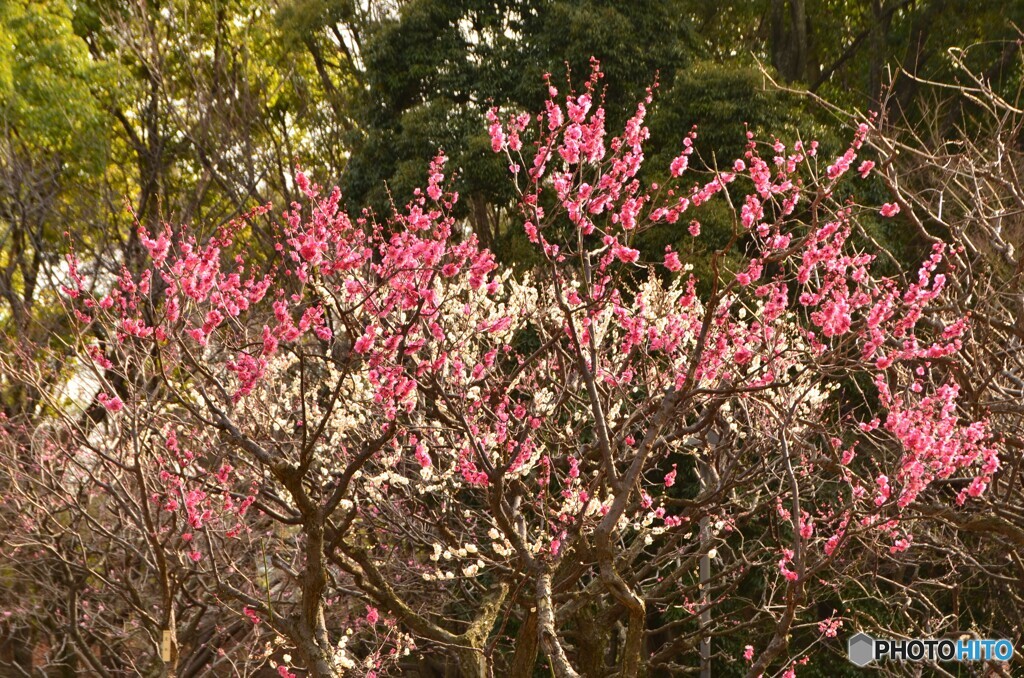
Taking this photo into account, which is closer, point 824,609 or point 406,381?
point 406,381

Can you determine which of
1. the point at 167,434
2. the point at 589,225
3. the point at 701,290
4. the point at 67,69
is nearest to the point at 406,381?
the point at 589,225

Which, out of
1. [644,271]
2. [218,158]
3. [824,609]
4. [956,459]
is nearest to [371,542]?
[644,271]

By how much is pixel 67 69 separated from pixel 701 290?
29.0 ft

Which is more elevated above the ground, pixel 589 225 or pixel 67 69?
pixel 67 69

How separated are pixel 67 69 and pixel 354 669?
981 centimetres

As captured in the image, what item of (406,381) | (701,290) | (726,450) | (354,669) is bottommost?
(354,669)

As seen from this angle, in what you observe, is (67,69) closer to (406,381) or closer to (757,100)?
(757,100)

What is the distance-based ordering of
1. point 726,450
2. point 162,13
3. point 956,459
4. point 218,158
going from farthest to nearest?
point 162,13
point 218,158
point 726,450
point 956,459

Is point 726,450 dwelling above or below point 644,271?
below

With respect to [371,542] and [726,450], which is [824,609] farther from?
[371,542]

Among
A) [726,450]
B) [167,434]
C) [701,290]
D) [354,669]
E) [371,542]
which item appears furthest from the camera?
[371,542]

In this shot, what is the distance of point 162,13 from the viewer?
17.5 meters

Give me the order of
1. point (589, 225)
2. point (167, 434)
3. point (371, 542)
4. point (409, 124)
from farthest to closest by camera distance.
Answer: point (409, 124)
point (371, 542)
point (167, 434)
point (589, 225)

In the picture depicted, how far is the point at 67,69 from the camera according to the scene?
549 inches
